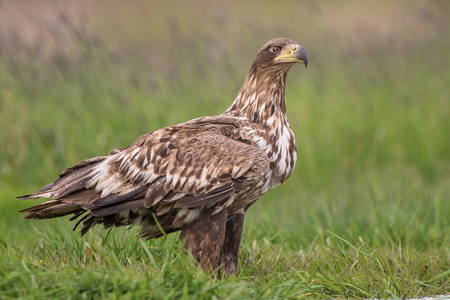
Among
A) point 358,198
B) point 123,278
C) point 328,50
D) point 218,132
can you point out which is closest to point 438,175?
point 358,198

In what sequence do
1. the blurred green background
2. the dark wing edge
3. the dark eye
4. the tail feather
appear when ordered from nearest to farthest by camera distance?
1. the dark wing edge
2. the tail feather
3. the dark eye
4. the blurred green background

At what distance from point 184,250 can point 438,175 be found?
445cm

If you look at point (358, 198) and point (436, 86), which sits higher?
point (436, 86)

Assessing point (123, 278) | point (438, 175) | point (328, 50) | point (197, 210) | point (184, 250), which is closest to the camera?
point (123, 278)

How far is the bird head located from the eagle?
11 mm

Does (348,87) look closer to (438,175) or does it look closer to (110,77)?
(438,175)

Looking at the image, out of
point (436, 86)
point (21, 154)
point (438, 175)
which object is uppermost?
point (21, 154)

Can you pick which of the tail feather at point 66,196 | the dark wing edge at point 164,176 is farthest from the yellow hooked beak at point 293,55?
the tail feather at point 66,196

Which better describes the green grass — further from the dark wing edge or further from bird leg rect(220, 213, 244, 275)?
the dark wing edge

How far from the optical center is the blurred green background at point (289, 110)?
734cm

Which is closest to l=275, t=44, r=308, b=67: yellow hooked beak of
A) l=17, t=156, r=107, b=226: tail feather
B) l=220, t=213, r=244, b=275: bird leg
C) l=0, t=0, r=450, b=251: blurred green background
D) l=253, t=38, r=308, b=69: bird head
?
l=253, t=38, r=308, b=69: bird head

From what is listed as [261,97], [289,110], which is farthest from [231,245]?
[289,110]

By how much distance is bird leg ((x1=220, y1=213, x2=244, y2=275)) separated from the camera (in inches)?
191

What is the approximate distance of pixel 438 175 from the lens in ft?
25.9
